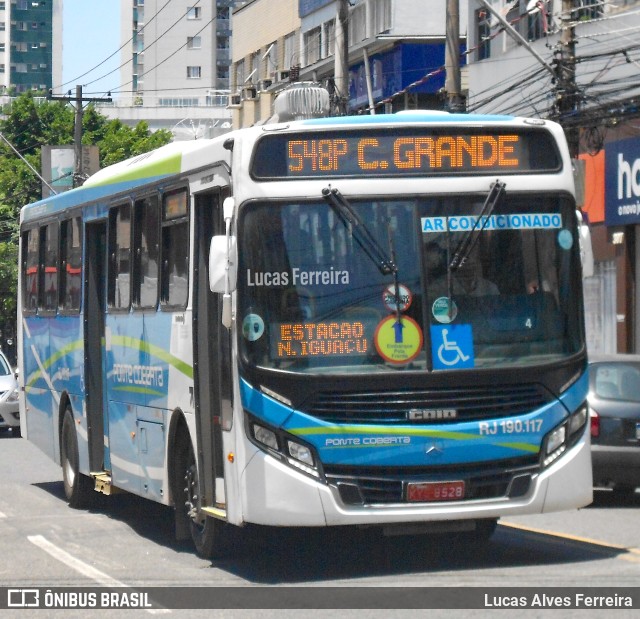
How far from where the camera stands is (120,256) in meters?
12.5

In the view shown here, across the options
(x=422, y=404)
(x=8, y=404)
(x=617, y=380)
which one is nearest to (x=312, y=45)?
(x=8, y=404)

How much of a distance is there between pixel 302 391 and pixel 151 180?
3.17 metres

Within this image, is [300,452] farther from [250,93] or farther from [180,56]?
[180,56]

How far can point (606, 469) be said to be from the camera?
Result: 530 inches

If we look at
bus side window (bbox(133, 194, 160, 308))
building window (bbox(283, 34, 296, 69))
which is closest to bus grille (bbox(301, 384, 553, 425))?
bus side window (bbox(133, 194, 160, 308))

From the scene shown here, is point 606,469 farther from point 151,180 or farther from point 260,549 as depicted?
point 151,180

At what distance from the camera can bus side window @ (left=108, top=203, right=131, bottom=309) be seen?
1226cm

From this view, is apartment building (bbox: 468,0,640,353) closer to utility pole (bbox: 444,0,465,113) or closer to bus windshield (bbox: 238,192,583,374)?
utility pole (bbox: 444,0,465,113)

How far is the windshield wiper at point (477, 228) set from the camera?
9.35 metres

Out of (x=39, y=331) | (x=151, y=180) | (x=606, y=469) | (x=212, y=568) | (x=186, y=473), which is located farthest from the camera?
(x=39, y=331)

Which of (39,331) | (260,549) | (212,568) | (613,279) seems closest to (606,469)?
(260,549)

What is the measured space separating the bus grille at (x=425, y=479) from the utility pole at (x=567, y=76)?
578 inches

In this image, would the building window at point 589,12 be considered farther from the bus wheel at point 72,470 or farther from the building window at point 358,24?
the bus wheel at point 72,470

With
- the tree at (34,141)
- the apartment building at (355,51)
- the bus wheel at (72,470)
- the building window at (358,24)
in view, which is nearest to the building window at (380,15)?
the apartment building at (355,51)
